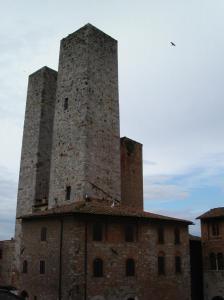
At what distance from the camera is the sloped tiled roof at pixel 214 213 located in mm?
35591

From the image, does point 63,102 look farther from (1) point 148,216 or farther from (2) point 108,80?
(1) point 148,216

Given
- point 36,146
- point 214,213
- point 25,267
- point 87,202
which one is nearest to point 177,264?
point 214,213

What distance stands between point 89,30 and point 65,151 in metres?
11.4

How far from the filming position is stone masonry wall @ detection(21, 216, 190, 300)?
1021 inches

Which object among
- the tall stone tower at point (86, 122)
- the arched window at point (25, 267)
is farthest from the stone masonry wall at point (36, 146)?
the arched window at point (25, 267)

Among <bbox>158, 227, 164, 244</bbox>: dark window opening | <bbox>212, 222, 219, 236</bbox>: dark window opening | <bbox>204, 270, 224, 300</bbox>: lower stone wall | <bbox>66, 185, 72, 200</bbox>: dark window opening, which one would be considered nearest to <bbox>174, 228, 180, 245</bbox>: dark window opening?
<bbox>158, 227, 164, 244</bbox>: dark window opening

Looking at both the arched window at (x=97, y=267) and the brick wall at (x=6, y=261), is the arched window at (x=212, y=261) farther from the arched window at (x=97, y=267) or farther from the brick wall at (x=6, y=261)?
the brick wall at (x=6, y=261)

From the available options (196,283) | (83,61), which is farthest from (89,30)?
(196,283)

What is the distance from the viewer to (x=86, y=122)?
34188 mm

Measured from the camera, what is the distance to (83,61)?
3600cm

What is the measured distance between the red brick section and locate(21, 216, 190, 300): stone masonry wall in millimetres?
8994

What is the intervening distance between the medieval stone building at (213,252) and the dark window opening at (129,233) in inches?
409

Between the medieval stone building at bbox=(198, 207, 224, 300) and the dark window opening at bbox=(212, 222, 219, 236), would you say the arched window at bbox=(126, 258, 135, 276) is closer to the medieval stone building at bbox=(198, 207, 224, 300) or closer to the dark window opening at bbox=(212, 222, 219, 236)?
the medieval stone building at bbox=(198, 207, 224, 300)

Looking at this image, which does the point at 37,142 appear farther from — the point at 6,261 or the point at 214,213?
the point at 214,213
